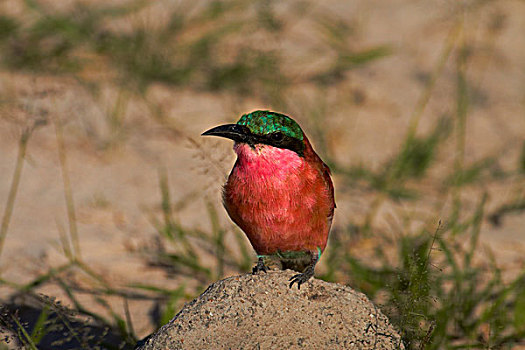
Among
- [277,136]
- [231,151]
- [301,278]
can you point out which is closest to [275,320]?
[301,278]

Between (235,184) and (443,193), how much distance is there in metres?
3.00

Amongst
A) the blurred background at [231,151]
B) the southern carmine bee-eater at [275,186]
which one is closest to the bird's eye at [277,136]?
the southern carmine bee-eater at [275,186]

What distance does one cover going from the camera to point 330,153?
532cm

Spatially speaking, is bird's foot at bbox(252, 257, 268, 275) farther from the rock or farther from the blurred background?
the blurred background

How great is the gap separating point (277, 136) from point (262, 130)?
Result: 6cm

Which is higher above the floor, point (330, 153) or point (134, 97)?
point (134, 97)

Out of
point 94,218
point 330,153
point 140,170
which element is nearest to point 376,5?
point 330,153

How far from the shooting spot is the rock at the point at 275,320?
2.30 meters

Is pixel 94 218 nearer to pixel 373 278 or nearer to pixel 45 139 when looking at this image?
pixel 45 139

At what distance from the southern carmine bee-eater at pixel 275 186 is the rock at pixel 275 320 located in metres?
0.10

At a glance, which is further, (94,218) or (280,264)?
(94,218)

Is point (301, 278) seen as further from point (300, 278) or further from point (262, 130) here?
point (262, 130)

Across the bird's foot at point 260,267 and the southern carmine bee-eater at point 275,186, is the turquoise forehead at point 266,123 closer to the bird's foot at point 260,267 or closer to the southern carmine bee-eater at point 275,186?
the southern carmine bee-eater at point 275,186

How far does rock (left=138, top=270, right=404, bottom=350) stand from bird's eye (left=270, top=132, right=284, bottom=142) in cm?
50
